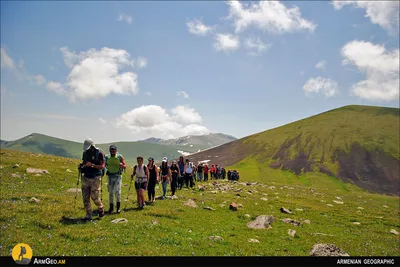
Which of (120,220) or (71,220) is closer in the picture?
(71,220)

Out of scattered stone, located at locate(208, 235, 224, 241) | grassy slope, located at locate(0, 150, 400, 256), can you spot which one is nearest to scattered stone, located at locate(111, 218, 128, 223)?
grassy slope, located at locate(0, 150, 400, 256)

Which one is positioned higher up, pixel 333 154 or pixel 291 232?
pixel 333 154

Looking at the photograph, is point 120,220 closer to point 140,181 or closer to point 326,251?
point 140,181

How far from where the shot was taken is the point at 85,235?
10656 millimetres

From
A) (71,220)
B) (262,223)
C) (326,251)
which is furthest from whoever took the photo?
(262,223)

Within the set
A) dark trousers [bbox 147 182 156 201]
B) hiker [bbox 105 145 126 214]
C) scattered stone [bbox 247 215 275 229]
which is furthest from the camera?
dark trousers [bbox 147 182 156 201]

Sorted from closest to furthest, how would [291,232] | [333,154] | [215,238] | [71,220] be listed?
[215,238]
[71,220]
[291,232]
[333,154]

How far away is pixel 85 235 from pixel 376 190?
134 meters

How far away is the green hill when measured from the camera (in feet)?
411

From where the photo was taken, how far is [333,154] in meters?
152

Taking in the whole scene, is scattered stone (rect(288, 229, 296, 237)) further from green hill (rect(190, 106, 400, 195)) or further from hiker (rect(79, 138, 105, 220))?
green hill (rect(190, 106, 400, 195))

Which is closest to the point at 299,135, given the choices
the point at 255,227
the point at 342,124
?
the point at 342,124

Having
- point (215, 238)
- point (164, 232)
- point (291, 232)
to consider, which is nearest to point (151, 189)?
point (164, 232)

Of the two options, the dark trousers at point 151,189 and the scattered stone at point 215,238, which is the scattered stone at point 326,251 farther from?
the dark trousers at point 151,189
